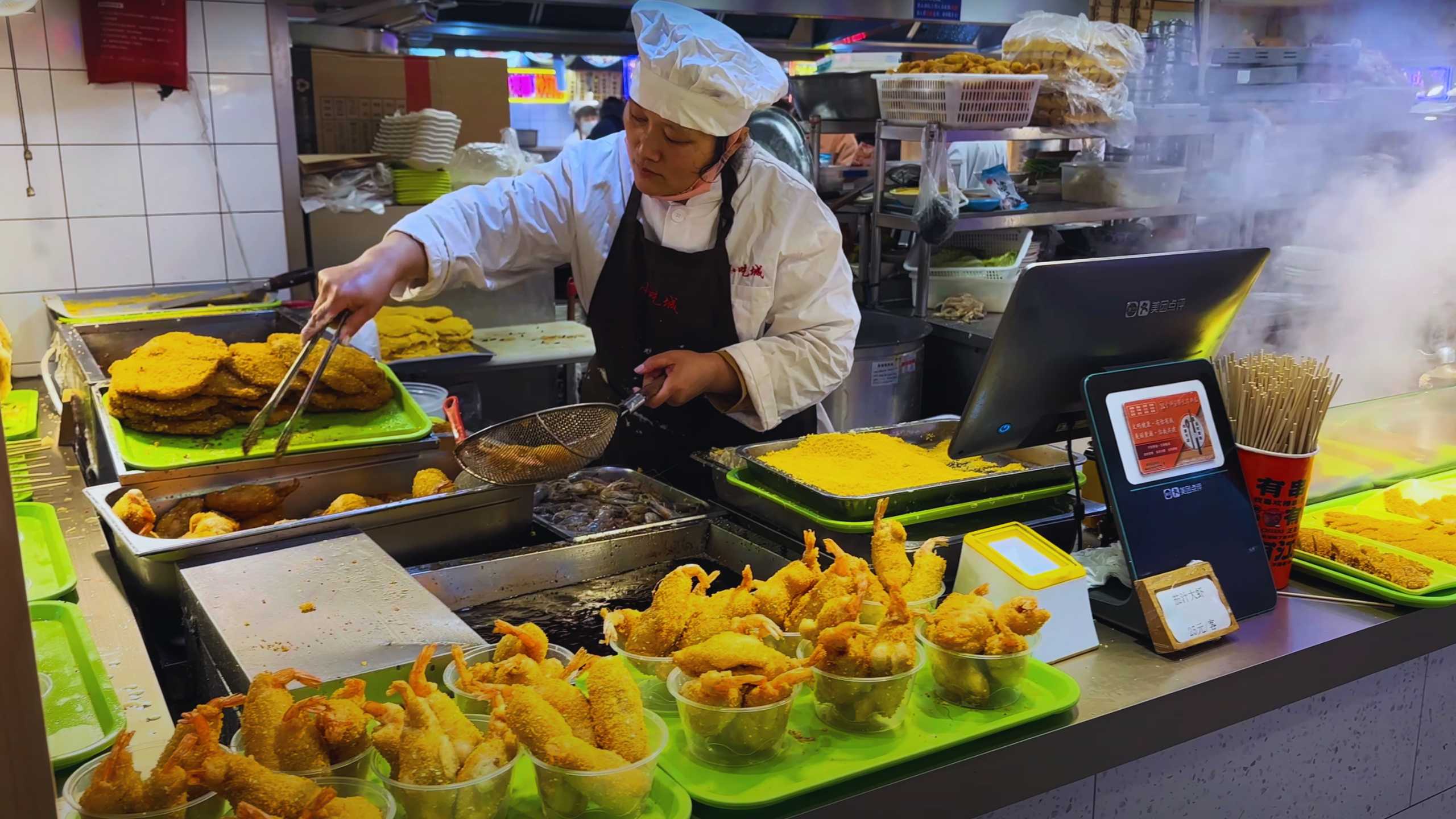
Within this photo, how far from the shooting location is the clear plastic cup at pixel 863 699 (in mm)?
1203

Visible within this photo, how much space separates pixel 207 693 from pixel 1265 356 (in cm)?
160

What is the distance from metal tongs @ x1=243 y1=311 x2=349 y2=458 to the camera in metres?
2.05

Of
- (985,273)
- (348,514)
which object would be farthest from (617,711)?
(985,273)

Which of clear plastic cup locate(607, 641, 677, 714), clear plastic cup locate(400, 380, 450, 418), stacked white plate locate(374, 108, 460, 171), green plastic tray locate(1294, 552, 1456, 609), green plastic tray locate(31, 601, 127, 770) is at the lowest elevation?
clear plastic cup locate(400, 380, 450, 418)

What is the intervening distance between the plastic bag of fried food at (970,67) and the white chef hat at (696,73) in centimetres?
188

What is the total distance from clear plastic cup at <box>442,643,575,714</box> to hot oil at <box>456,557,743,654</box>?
1.01ft

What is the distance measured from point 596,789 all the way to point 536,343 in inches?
121

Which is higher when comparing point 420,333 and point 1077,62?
point 1077,62

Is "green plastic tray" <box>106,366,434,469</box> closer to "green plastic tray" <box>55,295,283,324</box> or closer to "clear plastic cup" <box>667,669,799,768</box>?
"green plastic tray" <box>55,295,283,324</box>

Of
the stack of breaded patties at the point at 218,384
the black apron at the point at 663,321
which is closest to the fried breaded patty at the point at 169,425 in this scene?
the stack of breaded patties at the point at 218,384

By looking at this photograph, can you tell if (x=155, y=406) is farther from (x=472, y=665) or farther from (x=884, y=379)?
(x=884, y=379)

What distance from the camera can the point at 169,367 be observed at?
7.06 ft

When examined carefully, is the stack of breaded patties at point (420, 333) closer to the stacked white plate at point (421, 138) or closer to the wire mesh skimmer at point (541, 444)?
the stacked white plate at point (421, 138)

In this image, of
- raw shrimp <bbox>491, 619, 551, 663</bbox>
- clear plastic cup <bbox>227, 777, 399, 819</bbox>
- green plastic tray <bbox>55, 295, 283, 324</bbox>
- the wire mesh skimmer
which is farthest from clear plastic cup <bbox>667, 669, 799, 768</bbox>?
green plastic tray <bbox>55, 295, 283, 324</bbox>
